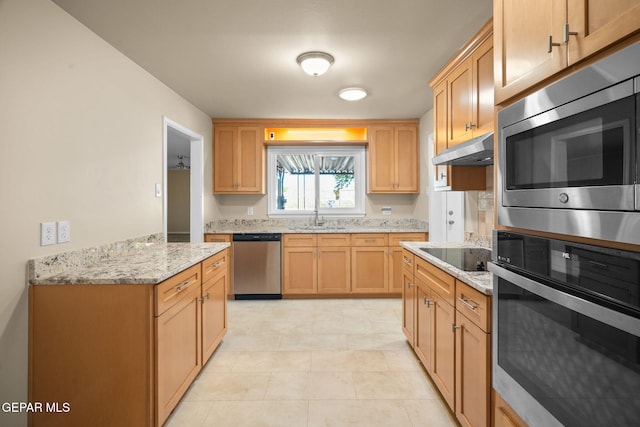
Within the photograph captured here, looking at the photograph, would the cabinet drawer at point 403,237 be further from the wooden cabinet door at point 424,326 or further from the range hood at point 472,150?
the range hood at point 472,150

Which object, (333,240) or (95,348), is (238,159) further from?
(95,348)

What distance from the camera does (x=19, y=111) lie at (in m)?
1.66

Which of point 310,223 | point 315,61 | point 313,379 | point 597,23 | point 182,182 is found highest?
point 315,61

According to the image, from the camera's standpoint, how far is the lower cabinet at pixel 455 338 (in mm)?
1467

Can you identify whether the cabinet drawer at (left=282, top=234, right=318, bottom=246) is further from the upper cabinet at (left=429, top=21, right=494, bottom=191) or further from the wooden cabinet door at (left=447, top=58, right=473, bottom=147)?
the wooden cabinet door at (left=447, top=58, right=473, bottom=147)

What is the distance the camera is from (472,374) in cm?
158

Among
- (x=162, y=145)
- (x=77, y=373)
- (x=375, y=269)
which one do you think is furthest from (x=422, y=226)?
(x=77, y=373)

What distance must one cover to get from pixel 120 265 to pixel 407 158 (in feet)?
12.5

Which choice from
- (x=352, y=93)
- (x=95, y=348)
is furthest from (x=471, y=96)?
(x=95, y=348)

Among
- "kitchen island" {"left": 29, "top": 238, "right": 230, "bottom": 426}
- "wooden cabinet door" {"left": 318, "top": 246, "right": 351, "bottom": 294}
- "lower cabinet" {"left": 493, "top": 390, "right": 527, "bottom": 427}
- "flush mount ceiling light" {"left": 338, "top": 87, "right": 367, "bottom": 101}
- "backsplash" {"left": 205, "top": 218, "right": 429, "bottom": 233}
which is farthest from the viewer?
"backsplash" {"left": 205, "top": 218, "right": 429, "bottom": 233}

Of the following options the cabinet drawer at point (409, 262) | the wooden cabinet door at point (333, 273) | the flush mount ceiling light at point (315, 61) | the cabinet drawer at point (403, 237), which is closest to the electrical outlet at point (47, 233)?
the flush mount ceiling light at point (315, 61)

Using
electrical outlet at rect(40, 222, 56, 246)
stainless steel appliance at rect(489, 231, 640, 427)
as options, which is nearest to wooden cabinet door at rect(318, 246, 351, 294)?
electrical outlet at rect(40, 222, 56, 246)

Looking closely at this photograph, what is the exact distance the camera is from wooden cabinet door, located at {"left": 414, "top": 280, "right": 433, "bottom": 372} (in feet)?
7.30

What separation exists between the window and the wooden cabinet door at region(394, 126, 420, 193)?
21.3 inches
